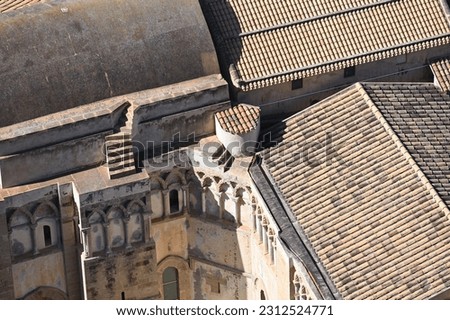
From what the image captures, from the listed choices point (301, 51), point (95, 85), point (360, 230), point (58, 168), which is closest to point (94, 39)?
point (95, 85)

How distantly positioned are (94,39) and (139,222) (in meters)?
8.87

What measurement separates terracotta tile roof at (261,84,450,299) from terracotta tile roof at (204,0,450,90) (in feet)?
7.76

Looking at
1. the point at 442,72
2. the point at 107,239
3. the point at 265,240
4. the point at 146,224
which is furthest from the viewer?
the point at 442,72

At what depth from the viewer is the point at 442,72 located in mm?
66812

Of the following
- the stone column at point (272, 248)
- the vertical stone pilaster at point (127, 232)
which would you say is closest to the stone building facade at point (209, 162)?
the vertical stone pilaster at point (127, 232)

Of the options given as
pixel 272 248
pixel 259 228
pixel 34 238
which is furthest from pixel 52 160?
pixel 272 248

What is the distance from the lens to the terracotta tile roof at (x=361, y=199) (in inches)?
2201

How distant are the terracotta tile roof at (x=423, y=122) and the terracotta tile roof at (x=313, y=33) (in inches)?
90.4

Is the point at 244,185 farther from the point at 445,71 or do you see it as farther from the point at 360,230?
the point at 445,71

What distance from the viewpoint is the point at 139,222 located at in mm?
62406

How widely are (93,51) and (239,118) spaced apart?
769 cm

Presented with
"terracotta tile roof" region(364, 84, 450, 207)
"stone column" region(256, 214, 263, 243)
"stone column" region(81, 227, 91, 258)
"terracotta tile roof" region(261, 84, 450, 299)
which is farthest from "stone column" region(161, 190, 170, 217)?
"terracotta tile roof" region(364, 84, 450, 207)

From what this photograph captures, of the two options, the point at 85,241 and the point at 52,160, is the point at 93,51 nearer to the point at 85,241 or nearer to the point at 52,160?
the point at 52,160
